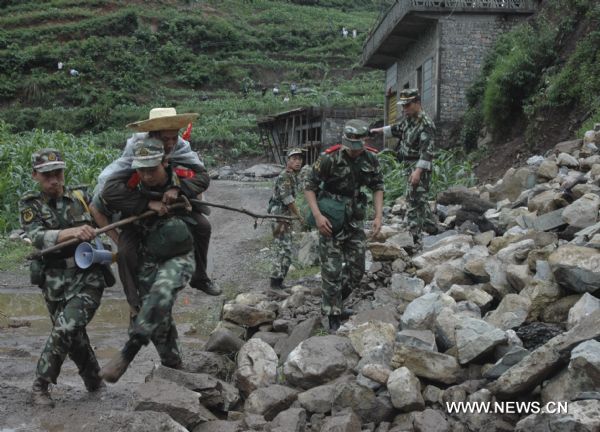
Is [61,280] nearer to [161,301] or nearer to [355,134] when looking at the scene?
[161,301]

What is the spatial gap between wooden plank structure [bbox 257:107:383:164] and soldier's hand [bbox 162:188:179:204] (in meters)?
18.7

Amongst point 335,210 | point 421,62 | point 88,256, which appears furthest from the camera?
point 421,62

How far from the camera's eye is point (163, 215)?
430cm

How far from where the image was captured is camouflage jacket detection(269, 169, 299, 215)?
8289 mm

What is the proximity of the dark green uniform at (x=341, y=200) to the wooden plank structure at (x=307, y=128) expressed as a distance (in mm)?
17194

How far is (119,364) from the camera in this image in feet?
13.6

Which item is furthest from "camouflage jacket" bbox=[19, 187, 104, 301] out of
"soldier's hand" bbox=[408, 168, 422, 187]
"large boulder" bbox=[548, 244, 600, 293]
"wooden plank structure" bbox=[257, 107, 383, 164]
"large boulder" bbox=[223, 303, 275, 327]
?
"wooden plank structure" bbox=[257, 107, 383, 164]

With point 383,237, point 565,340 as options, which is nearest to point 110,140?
point 383,237

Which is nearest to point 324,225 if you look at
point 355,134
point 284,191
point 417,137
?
point 355,134

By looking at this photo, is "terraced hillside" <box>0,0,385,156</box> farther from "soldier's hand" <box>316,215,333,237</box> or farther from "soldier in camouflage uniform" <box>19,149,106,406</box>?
"soldier in camouflage uniform" <box>19,149,106,406</box>

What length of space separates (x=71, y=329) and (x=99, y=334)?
2567 millimetres

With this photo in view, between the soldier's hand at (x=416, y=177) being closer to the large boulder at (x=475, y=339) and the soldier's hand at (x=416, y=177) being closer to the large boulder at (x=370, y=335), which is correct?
the large boulder at (x=370, y=335)

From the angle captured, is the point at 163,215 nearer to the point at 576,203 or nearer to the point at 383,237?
the point at 576,203

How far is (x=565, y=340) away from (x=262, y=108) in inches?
1399
